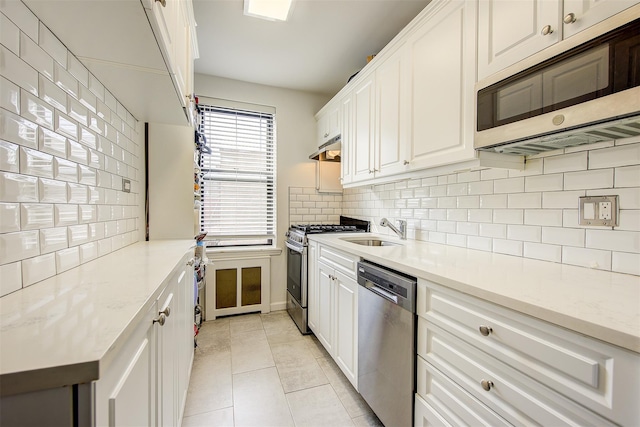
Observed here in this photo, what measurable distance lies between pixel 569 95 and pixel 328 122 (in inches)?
87.7

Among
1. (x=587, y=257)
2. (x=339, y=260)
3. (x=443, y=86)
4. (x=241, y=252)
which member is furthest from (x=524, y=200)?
(x=241, y=252)

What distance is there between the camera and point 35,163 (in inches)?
32.8

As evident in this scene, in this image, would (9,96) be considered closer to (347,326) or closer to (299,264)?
(347,326)

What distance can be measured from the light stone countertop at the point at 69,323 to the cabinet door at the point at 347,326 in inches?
44.2

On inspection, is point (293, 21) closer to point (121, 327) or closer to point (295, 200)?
point (295, 200)

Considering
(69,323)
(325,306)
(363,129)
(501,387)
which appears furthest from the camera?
(363,129)

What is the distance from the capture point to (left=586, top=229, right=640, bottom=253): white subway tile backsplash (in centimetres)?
99

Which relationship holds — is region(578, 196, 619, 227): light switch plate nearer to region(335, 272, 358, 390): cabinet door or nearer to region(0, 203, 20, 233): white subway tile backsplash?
region(335, 272, 358, 390): cabinet door

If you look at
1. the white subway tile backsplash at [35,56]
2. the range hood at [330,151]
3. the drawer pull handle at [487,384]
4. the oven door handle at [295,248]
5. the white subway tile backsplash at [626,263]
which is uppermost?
the range hood at [330,151]

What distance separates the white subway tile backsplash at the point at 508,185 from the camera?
135 cm

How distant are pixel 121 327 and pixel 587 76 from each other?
1421 millimetres

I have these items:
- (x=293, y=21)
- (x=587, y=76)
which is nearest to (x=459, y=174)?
(x=587, y=76)

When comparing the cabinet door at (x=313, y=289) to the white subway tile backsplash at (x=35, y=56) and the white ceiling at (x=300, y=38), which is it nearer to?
the white ceiling at (x=300, y=38)

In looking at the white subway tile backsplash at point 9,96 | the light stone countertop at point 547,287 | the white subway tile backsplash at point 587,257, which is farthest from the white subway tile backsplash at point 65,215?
the white subway tile backsplash at point 587,257
